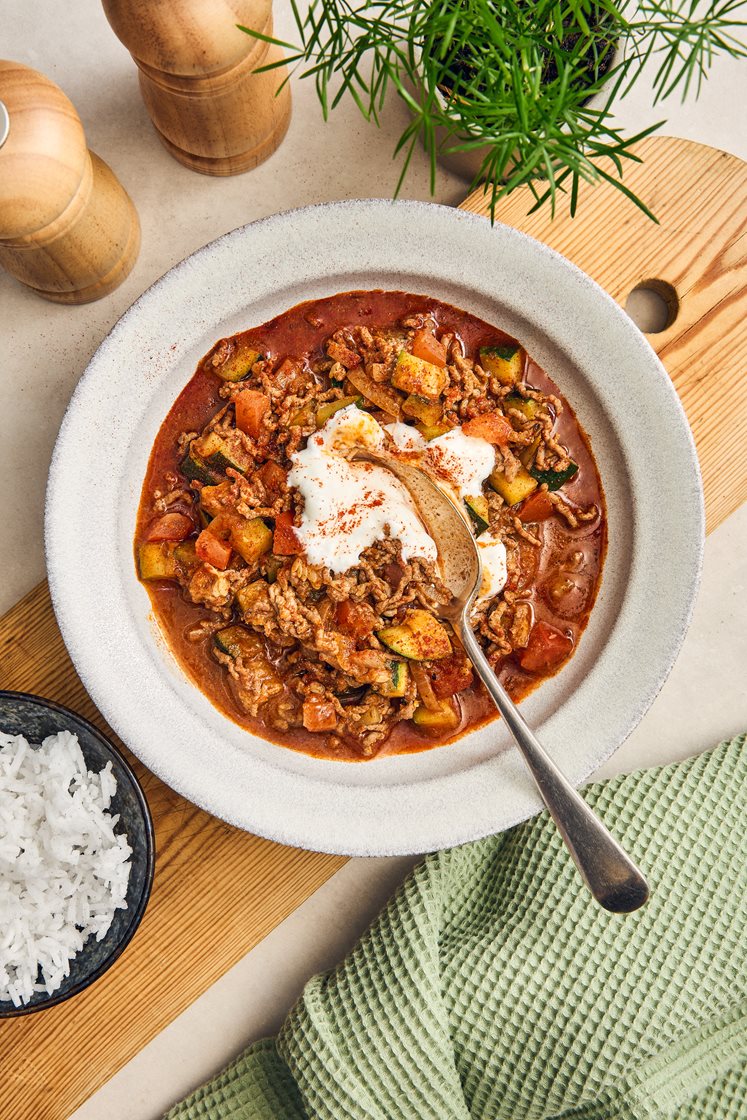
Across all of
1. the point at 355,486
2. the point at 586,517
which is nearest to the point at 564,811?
the point at 586,517

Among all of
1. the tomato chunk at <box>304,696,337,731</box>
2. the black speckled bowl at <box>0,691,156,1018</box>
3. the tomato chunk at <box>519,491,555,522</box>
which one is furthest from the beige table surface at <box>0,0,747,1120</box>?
the tomato chunk at <box>519,491,555,522</box>

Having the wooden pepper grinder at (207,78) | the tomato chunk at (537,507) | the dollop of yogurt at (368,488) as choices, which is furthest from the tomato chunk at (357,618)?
the wooden pepper grinder at (207,78)

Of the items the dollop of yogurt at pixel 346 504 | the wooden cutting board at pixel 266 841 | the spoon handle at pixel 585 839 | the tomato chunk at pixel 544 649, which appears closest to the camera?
the spoon handle at pixel 585 839

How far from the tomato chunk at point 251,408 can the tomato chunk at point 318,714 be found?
0.96 meters

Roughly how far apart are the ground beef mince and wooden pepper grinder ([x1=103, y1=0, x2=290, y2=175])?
2.09 feet

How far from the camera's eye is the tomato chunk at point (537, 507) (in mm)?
3355

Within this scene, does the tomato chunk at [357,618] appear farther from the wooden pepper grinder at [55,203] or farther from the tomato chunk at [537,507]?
the wooden pepper grinder at [55,203]

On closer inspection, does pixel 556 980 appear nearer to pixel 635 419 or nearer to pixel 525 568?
pixel 525 568

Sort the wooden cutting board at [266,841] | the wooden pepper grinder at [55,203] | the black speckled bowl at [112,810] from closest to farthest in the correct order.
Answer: the wooden pepper grinder at [55,203] < the black speckled bowl at [112,810] < the wooden cutting board at [266,841]

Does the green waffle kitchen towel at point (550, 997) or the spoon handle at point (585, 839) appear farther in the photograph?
the green waffle kitchen towel at point (550, 997)

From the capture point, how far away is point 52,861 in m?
3.28

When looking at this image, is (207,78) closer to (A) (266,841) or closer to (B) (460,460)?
(B) (460,460)

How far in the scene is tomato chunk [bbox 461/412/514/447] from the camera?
10.9 feet

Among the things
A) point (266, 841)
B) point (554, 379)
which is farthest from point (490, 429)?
point (266, 841)
